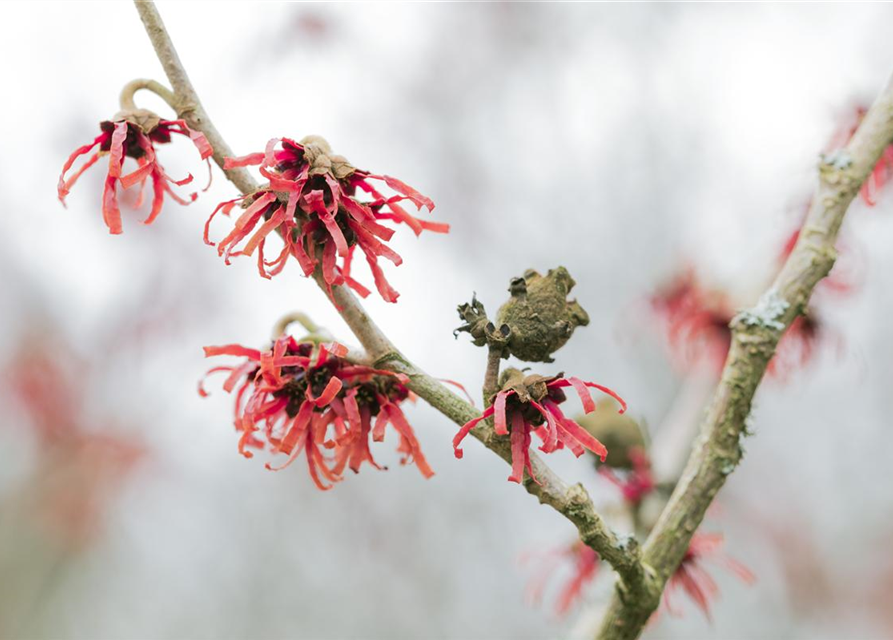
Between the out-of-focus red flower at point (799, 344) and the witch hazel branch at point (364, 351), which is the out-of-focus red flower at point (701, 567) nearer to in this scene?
the witch hazel branch at point (364, 351)

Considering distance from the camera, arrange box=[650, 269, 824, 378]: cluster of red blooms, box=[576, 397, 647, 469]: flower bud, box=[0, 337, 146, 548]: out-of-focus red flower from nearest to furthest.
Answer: box=[576, 397, 647, 469]: flower bud, box=[650, 269, 824, 378]: cluster of red blooms, box=[0, 337, 146, 548]: out-of-focus red flower

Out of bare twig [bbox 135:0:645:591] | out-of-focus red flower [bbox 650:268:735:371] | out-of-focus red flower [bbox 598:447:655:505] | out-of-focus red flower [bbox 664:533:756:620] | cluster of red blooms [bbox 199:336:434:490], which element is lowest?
cluster of red blooms [bbox 199:336:434:490]

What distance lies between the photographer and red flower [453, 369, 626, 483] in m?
1.26

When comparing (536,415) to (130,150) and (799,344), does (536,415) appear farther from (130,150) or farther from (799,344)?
(799,344)

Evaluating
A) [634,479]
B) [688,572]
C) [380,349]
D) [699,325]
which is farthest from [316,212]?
[699,325]

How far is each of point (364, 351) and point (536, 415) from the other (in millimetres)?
310

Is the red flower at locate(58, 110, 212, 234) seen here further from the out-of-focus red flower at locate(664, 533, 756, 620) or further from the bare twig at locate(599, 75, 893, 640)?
the out-of-focus red flower at locate(664, 533, 756, 620)

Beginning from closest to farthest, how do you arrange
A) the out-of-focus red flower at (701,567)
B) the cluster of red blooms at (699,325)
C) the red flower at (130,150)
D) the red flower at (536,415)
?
the red flower at (536,415) < the red flower at (130,150) < the out-of-focus red flower at (701,567) < the cluster of red blooms at (699,325)

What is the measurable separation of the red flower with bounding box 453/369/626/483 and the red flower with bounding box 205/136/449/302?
0.24 metres

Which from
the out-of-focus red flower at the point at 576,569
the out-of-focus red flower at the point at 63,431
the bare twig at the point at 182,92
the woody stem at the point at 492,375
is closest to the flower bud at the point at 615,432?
the out-of-focus red flower at the point at 576,569

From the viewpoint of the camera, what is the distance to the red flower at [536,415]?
1260 mm

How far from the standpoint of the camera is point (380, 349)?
54.7 inches

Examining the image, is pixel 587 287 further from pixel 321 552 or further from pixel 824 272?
pixel 824 272

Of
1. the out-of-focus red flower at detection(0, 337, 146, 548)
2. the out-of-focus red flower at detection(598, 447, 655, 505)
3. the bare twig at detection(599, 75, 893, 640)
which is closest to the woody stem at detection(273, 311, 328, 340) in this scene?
the bare twig at detection(599, 75, 893, 640)
